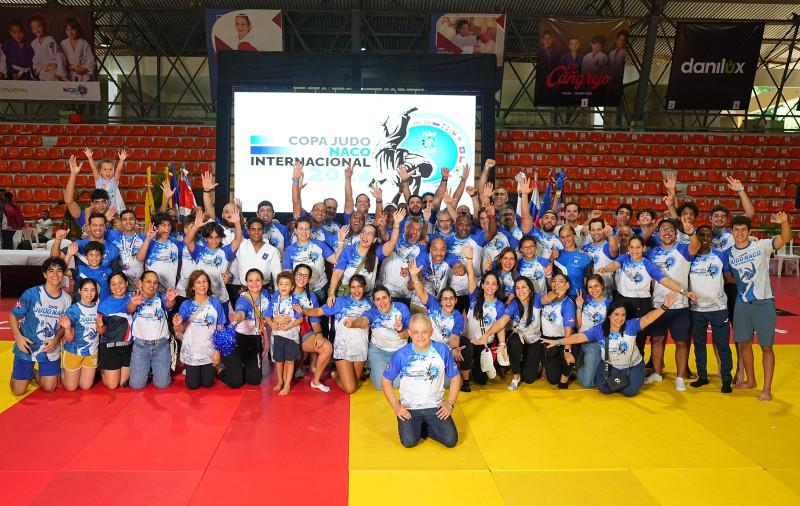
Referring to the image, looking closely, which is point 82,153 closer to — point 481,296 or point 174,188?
point 174,188

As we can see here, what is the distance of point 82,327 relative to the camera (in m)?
6.36

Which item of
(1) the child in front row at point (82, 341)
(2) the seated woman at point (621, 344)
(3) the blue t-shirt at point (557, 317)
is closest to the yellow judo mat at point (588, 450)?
(2) the seated woman at point (621, 344)

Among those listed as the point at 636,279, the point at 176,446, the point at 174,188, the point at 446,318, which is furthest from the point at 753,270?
the point at 174,188

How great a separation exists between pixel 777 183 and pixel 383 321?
1696 cm

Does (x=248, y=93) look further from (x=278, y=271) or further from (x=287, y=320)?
(x=287, y=320)

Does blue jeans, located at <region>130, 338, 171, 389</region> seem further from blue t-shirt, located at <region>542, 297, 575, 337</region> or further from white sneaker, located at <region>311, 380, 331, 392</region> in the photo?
blue t-shirt, located at <region>542, 297, 575, 337</region>

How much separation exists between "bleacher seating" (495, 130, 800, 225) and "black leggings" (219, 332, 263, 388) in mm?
12192

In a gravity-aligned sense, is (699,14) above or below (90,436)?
above

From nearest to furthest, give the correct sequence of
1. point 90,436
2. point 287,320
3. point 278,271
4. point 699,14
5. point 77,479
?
point 77,479, point 90,436, point 287,320, point 278,271, point 699,14

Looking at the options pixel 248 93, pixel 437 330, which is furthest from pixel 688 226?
pixel 248 93

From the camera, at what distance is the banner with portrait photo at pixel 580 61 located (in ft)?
54.7

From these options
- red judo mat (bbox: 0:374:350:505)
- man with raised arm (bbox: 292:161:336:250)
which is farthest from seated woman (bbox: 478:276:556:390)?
man with raised arm (bbox: 292:161:336:250)

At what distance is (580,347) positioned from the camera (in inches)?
267

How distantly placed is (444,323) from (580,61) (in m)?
13.0
